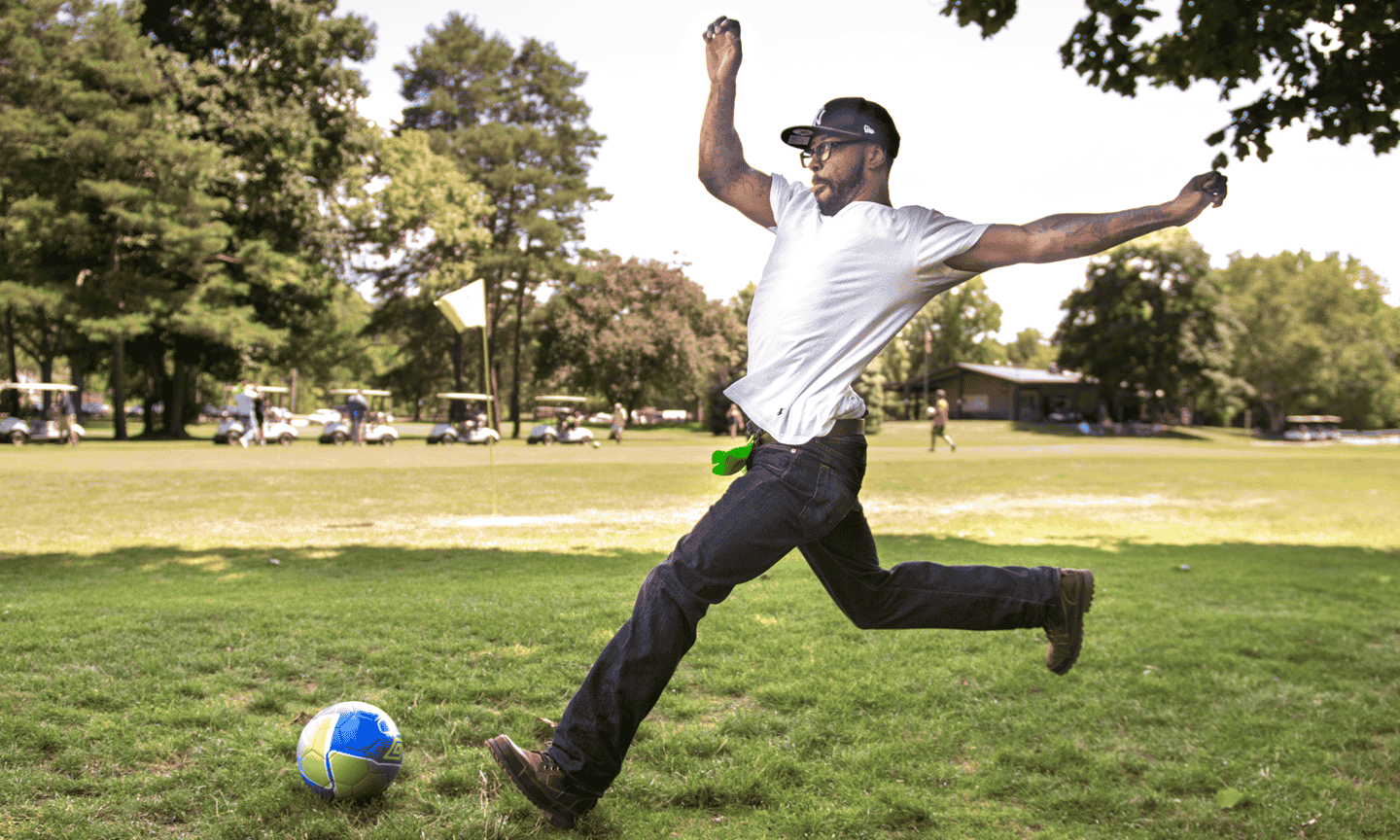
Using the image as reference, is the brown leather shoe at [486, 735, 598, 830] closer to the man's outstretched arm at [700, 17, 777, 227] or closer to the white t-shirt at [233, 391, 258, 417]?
the man's outstretched arm at [700, 17, 777, 227]

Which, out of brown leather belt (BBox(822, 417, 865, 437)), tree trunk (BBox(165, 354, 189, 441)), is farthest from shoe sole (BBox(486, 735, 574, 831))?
tree trunk (BBox(165, 354, 189, 441))

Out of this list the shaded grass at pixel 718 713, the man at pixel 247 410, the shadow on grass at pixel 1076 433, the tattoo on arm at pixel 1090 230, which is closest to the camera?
the tattoo on arm at pixel 1090 230

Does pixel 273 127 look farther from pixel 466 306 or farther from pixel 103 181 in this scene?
pixel 466 306

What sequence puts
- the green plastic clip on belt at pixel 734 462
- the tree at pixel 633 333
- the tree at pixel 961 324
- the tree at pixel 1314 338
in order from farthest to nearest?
1. the tree at pixel 961 324
2. the tree at pixel 1314 338
3. the tree at pixel 633 333
4. the green plastic clip on belt at pixel 734 462

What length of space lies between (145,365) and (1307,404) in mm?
98062

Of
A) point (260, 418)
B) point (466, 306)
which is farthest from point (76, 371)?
point (466, 306)

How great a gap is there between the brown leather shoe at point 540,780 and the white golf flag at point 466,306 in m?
10.1

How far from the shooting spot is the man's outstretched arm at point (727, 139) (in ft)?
10.6

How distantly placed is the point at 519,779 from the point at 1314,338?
3606 inches

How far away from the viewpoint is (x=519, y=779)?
9.23ft

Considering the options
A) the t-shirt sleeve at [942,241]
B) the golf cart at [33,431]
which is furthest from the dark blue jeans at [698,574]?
the golf cart at [33,431]

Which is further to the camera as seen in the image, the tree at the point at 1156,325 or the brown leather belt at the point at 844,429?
the tree at the point at 1156,325

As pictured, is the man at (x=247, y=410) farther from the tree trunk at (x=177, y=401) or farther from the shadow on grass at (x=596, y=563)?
the shadow on grass at (x=596, y=563)

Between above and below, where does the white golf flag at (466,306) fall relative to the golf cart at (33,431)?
above
